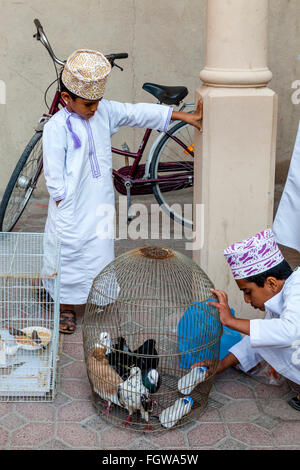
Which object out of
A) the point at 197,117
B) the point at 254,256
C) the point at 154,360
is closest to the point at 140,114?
the point at 197,117

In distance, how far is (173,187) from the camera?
595 centimetres

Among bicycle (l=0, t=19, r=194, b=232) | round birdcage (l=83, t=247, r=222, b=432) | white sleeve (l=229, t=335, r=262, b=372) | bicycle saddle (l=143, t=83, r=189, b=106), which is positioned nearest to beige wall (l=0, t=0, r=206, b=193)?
bicycle (l=0, t=19, r=194, b=232)

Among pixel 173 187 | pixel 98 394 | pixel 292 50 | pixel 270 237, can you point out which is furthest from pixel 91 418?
pixel 292 50

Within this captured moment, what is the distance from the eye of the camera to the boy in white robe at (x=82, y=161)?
3.87m

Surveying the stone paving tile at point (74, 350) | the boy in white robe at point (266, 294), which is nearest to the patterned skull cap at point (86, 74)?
the boy in white robe at point (266, 294)

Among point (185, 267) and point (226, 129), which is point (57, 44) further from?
point (185, 267)

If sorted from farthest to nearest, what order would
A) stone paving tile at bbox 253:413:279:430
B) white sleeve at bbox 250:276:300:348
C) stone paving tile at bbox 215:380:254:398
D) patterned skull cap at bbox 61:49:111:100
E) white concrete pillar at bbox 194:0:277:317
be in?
white concrete pillar at bbox 194:0:277:317 < patterned skull cap at bbox 61:49:111:100 < stone paving tile at bbox 215:380:254:398 < stone paving tile at bbox 253:413:279:430 < white sleeve at bbox 250:276:300:348

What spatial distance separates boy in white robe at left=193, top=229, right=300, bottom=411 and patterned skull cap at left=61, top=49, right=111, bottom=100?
119 centimetres

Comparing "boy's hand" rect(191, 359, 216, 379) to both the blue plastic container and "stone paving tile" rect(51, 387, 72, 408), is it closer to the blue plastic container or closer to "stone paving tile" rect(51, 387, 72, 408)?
the blue plastic container

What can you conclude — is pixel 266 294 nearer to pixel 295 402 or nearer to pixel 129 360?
pixel 295 402

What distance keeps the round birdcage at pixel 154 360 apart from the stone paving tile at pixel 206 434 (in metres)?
0.08

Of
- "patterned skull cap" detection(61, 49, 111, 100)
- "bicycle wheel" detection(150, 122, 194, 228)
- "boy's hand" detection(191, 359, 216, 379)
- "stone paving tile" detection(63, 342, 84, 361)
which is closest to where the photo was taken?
"boy's hand" detection(191, 359, 216, 379)

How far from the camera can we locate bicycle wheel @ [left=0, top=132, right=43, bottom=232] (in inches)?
213

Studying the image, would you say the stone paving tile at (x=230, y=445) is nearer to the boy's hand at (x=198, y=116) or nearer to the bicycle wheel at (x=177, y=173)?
the boy's hand at (x=198, y=116)
